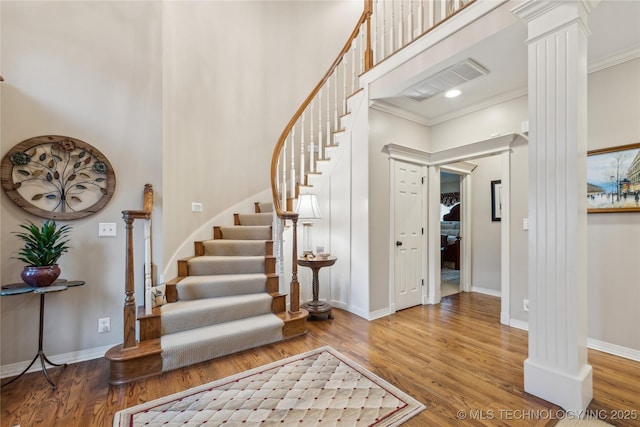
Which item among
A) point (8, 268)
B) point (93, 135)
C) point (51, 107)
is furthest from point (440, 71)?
point (8, 268)

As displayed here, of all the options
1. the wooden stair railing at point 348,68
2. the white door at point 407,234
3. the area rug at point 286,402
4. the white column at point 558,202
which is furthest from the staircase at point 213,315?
the white column at point 558,202

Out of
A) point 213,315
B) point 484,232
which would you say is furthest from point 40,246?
point 484,232

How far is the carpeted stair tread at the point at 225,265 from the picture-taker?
10.1 ft

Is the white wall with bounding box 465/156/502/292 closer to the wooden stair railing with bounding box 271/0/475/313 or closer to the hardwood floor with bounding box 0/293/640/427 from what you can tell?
the hardwood floor with bounding box 0/293/640/427

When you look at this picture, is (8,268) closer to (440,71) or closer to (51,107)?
(51,107)

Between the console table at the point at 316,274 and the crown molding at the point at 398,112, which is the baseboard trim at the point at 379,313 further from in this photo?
the crown molding at the point at 398,112

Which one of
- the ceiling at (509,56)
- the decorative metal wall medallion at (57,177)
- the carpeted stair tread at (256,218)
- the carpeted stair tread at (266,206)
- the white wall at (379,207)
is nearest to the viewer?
the ceiling at (509,56)

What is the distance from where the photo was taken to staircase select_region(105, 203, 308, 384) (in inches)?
85.6

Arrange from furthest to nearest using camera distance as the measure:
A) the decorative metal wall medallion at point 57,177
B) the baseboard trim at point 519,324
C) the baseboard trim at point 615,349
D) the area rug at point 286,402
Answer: the baseboard trim at point 519,324 < the baseboard trim at point 615,349 < the decorative metal wall medallion at point 57,177 < the area rug at point 286,402

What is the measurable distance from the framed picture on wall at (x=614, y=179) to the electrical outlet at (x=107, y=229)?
14.2ft

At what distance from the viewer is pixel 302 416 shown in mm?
1677

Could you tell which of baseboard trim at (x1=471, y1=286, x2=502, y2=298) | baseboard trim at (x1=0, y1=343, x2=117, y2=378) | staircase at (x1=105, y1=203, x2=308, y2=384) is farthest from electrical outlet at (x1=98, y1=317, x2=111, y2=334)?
baseboard trim at (x1=471, y1=286, x2=502, y2=298)

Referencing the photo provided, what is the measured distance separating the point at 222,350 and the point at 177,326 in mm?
442

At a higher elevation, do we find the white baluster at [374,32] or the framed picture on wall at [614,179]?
the white baluster at [374,32]
